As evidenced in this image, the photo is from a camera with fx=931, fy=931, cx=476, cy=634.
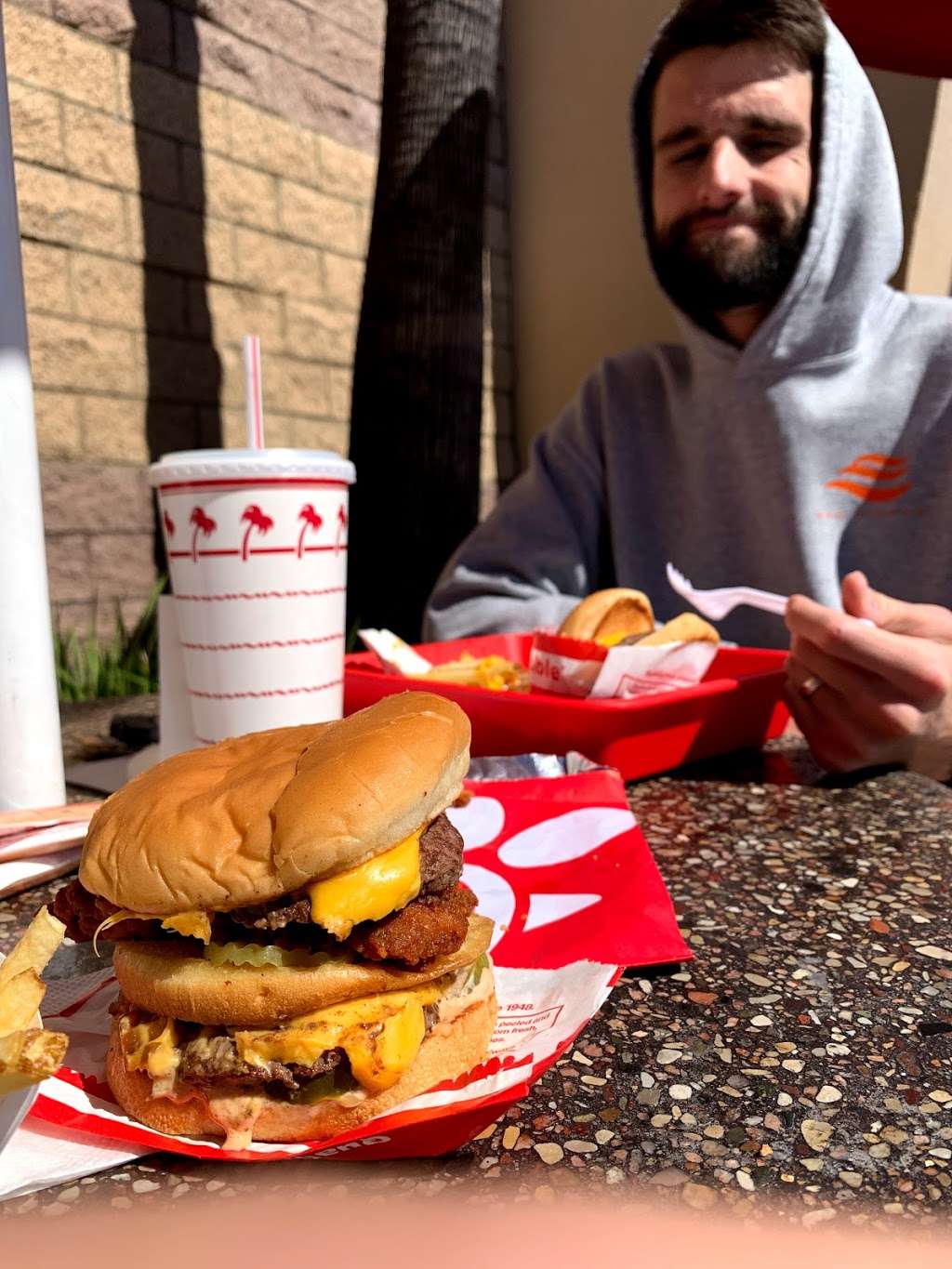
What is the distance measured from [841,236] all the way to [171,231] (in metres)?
2.94

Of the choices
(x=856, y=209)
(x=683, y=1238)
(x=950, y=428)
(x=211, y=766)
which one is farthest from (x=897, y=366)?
(x=683, y=1238)

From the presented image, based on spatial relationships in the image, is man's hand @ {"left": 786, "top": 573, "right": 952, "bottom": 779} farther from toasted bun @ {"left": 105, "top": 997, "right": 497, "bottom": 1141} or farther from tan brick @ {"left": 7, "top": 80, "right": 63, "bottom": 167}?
tan brick @ {"left": 7, "top": 80, "right": 63, "bottom": 167}

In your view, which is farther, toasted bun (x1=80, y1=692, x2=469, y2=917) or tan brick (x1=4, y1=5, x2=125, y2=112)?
tan brick (x1=4, y1=5, x2=125, y2=112)

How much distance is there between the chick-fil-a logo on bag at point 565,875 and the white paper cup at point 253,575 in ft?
1.12

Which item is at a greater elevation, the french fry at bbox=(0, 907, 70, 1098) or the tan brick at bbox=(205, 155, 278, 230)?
the tan brick at bbox=(205, 155, 278, 230)

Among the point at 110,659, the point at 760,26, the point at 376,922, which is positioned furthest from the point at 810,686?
the point at 110,659

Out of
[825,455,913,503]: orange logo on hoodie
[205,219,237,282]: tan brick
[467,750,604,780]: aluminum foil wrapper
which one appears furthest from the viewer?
[205,219,237,282]: tan brick

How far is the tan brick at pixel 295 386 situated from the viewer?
15.2 feet

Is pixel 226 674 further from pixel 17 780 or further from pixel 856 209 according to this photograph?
pixel 856 209

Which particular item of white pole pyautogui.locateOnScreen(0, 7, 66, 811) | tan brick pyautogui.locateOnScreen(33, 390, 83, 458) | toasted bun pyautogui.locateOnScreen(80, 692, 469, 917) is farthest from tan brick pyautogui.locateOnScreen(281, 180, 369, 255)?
toasted bun pyautogui.locateOnScreen(80, 692, 469, 917)

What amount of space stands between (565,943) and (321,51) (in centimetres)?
498

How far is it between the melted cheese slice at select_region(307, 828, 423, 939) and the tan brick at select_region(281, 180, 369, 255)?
14.8 ft

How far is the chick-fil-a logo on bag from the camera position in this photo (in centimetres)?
103

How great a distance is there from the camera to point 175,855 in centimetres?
81
